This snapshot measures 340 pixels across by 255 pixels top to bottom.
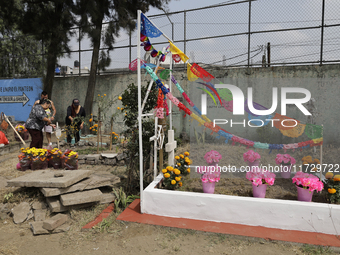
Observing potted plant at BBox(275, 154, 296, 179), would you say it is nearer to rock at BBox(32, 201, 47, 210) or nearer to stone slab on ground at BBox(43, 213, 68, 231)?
stone slab on ground at BBox(43, 213, 68, 231)

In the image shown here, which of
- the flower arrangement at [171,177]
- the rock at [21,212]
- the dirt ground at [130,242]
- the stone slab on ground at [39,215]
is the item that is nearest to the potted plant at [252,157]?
the flower arrangement at [171,177]

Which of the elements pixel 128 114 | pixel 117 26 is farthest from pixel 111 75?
pixel 128 114

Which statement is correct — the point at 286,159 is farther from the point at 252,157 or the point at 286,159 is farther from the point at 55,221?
the point at 55,221

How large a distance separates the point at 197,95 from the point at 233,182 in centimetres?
435

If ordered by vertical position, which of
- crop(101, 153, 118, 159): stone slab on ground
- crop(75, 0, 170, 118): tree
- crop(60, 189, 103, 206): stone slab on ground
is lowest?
crop(60, 189, 103, 206): stone slab on ground

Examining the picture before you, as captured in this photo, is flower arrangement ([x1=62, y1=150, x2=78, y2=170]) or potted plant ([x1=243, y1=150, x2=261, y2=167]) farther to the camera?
flower arrangement ([x1=62, y1=150, x2=78, y2=170])

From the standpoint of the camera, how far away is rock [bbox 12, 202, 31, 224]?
3205 mm

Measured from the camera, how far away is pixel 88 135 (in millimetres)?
8547

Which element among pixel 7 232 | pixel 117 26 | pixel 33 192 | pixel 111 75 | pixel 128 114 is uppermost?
pixel 117 26

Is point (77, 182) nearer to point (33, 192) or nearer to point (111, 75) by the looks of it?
point (33, 192)

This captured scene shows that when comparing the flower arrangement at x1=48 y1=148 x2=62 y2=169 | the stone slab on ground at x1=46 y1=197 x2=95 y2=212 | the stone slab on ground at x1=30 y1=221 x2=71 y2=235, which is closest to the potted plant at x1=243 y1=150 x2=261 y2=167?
the stone slab on ground at x1=46 y1=197 x2=95 y2=212

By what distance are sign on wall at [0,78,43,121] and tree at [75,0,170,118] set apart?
282 cm

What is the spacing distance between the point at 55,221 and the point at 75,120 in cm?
480

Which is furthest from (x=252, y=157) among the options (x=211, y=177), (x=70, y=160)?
(x=70, y=160)
